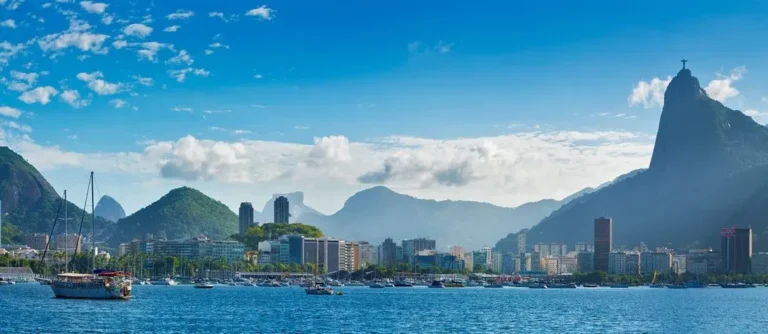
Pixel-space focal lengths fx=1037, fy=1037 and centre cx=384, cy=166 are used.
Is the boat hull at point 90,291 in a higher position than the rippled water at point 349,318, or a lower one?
higher

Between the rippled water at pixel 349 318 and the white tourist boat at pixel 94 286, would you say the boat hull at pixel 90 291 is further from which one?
the rippled water at pixel 349 318

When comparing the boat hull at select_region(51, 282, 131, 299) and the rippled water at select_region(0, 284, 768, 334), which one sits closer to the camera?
the rippled water at select_region(0, 284, 768, 334)

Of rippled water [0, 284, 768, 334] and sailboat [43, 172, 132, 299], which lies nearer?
rippled water [0, 284, 768, 334]

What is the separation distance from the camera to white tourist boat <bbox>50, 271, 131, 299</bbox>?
11100cm

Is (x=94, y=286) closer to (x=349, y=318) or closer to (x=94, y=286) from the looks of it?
(x=94, y=286)

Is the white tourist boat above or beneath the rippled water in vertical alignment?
above

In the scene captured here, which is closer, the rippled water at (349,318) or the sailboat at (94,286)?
the rippled water at (349,318)

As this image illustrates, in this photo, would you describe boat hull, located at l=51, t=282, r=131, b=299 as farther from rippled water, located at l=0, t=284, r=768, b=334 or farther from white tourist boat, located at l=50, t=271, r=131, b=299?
rippled water, located at l=0, t=284, r=768, b=334

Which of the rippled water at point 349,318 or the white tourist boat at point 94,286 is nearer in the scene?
the rippled water at point 349,318

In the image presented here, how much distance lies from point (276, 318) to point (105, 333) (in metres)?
24.0

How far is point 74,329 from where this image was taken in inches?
2894

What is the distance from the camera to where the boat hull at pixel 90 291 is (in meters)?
111

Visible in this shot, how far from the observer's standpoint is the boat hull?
110938mm

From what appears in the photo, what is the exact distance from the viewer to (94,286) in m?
111
